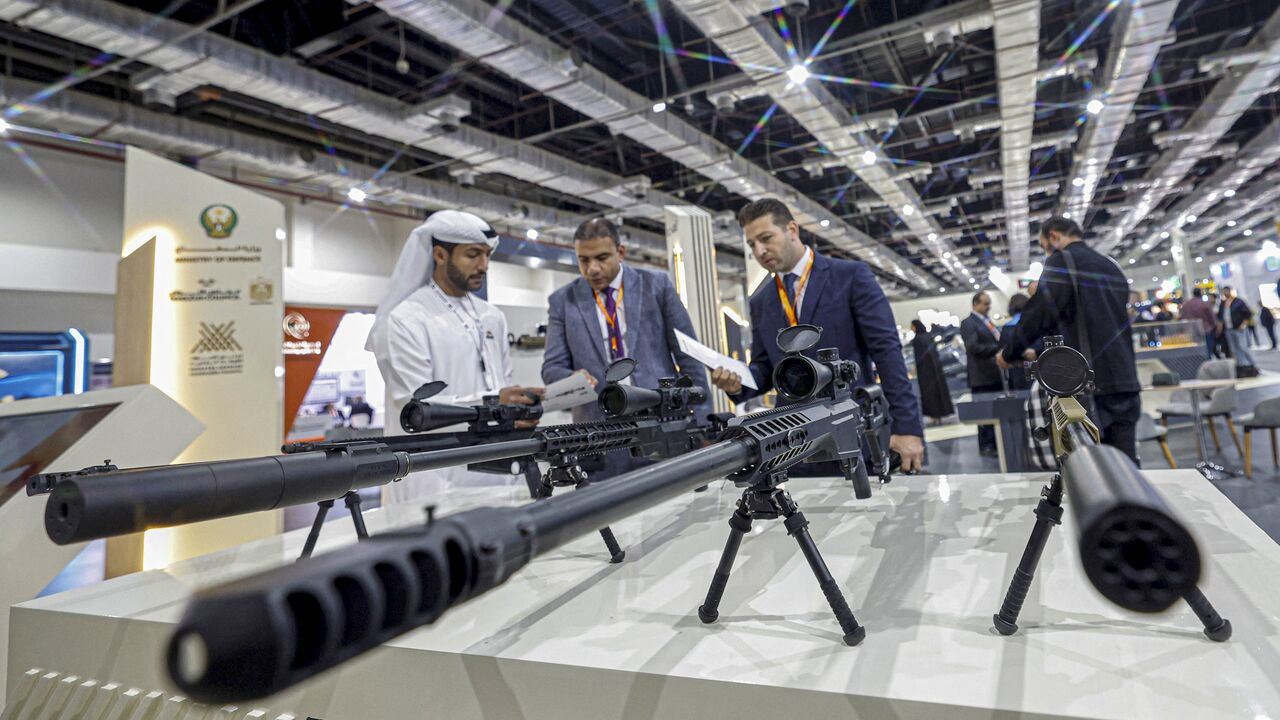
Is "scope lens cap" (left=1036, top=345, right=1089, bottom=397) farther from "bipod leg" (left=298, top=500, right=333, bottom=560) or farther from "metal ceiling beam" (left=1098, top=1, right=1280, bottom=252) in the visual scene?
"metal ceiling beam" (left=1098, top=1, right=1280, bottom=252)

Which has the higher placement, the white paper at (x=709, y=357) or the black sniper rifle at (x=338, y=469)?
the white paper at (x=709, y=357)

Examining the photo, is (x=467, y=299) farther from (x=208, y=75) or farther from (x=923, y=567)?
(x=208, y=75)

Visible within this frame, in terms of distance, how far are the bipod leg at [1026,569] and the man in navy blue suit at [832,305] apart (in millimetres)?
1197

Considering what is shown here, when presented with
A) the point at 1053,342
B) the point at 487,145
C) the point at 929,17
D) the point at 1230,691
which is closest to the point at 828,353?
the point at 1053,342

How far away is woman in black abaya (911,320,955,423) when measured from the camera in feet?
27.3

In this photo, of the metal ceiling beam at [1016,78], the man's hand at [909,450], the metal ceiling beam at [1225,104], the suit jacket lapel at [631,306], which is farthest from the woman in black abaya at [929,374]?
the man's hand at [909,450]

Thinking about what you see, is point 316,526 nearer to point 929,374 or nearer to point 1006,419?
point 1006,419

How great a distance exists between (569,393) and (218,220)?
4075 millimetres

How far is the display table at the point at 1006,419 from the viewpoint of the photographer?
15.1ft

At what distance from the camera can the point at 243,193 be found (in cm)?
491

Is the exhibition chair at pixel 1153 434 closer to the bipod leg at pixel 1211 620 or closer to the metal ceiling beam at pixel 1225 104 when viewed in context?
the metal ceiling beam at pixel 1225 104

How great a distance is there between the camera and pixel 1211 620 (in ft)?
3.07

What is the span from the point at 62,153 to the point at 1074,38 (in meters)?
11.8

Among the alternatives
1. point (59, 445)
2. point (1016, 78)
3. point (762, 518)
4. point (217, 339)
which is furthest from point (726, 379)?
point (1016, 78)
